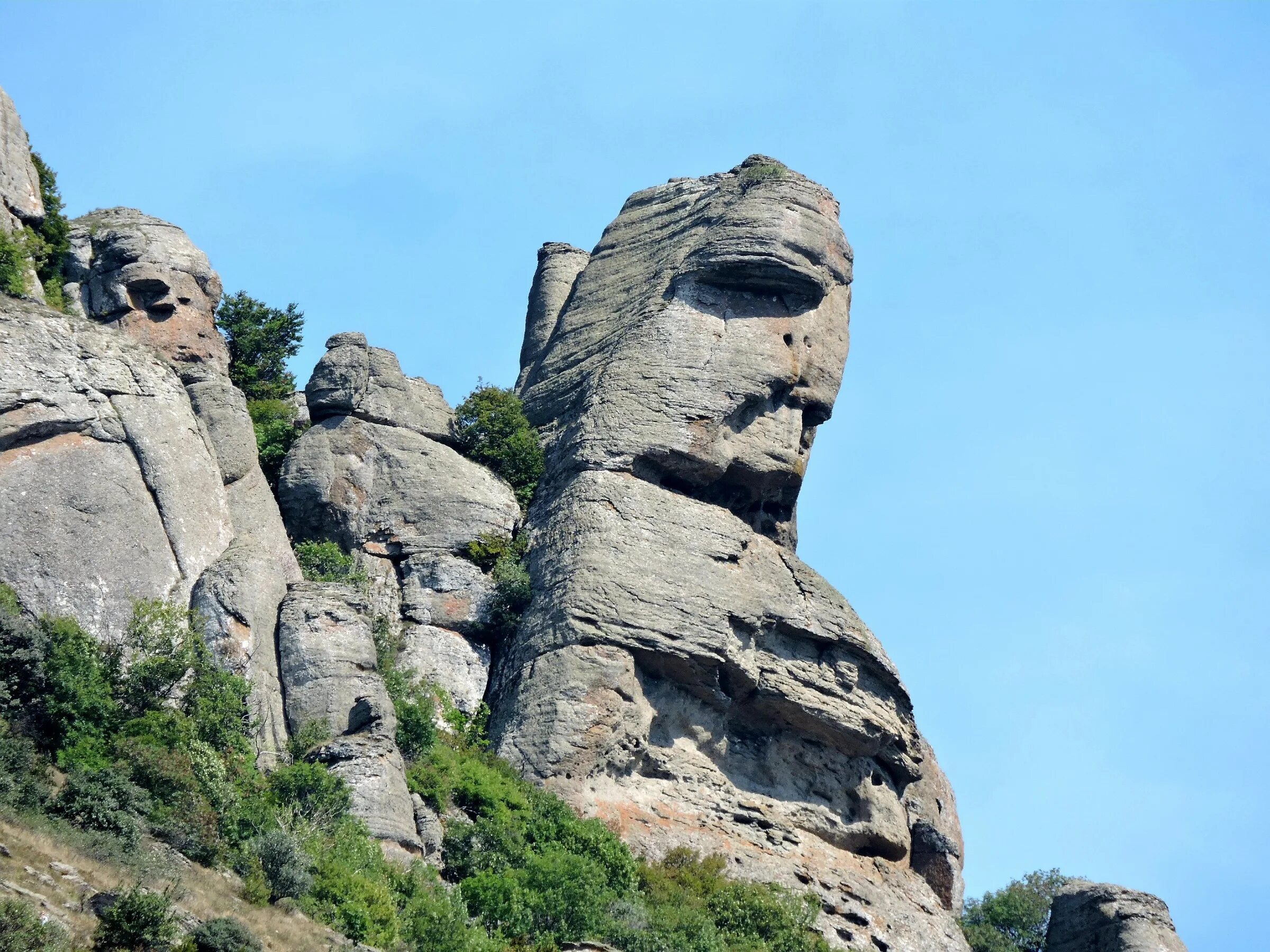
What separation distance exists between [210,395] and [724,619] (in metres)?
12.6

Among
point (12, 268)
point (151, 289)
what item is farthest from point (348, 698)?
point (151, 289)

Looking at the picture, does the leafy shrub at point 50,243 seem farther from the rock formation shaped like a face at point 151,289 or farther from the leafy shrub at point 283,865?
the leafy shrub at point 283,865

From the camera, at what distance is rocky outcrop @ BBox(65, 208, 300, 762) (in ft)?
125

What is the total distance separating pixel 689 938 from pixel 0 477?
1562 cm

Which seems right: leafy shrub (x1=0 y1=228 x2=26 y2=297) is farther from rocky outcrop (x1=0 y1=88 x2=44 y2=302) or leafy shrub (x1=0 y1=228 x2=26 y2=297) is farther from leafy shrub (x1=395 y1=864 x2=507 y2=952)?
leafy shrub (x1=395 y1=864 x2=507 y2=952)

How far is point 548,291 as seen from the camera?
60938 mm

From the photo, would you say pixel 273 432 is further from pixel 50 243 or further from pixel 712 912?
pixel 712 912

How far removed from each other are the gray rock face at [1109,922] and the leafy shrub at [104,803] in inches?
912

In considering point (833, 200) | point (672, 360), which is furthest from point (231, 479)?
point (833, 200)

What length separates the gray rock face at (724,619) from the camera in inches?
1644

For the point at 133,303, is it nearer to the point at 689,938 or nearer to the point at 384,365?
the point at 384,365

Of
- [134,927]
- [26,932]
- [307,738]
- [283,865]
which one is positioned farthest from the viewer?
[307,738]

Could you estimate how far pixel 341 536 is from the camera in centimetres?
4609

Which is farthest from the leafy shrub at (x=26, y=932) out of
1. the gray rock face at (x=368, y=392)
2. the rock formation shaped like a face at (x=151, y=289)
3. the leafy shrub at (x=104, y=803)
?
the gray rock face at (x=368, y=392)
